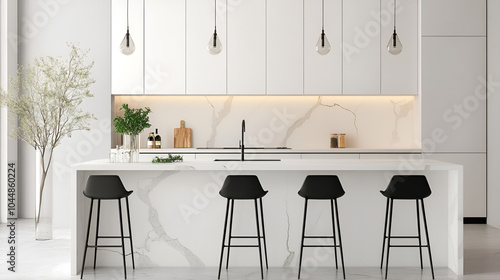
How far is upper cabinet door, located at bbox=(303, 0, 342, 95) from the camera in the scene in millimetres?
6652

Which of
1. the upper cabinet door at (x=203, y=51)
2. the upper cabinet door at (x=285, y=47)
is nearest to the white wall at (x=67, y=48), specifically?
the upper cabinet door at (x=203, y=51)

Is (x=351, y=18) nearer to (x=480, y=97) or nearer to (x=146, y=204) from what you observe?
(x=480, y=97)

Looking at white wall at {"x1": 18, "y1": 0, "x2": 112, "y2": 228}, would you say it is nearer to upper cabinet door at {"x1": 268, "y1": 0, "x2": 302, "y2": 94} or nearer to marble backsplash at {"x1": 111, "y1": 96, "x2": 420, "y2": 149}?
marble backsplash at {"x1": 111, "y1": 96, "x2": 420, "y2": 149}

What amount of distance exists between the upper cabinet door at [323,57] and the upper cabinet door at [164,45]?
5.18ft

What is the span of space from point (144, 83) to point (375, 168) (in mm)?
3463

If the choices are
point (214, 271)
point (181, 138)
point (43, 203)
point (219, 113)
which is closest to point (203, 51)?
point (219, 113)

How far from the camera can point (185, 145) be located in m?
7.01

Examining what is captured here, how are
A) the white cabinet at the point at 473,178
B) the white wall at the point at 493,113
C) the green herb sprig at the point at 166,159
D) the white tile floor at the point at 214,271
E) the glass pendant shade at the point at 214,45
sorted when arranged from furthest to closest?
1. the white cabinet at the point at 473,178
2. the white wall at the point at 493,113
3. the glass pendant shade at the point at 214,45
4. the green herb sprig at the point at 166,159
5. the white tile floor at the point at 214,271

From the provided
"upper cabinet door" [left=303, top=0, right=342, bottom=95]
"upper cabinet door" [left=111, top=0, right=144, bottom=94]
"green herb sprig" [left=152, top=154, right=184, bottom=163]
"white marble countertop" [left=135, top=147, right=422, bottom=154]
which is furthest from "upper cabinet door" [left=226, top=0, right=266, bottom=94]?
"green herb sprig" [left=152, top=154, right=184, bottom=163]

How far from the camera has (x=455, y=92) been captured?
21.5 ft

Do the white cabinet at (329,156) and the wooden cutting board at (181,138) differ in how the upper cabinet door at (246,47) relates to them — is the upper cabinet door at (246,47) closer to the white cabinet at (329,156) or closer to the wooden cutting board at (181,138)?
the wooden cutting board at (181,138)

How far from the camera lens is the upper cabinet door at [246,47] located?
6668 millimetres

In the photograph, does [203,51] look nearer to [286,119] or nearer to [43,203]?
[286,119]

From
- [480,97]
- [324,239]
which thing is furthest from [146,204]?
[480,97]
